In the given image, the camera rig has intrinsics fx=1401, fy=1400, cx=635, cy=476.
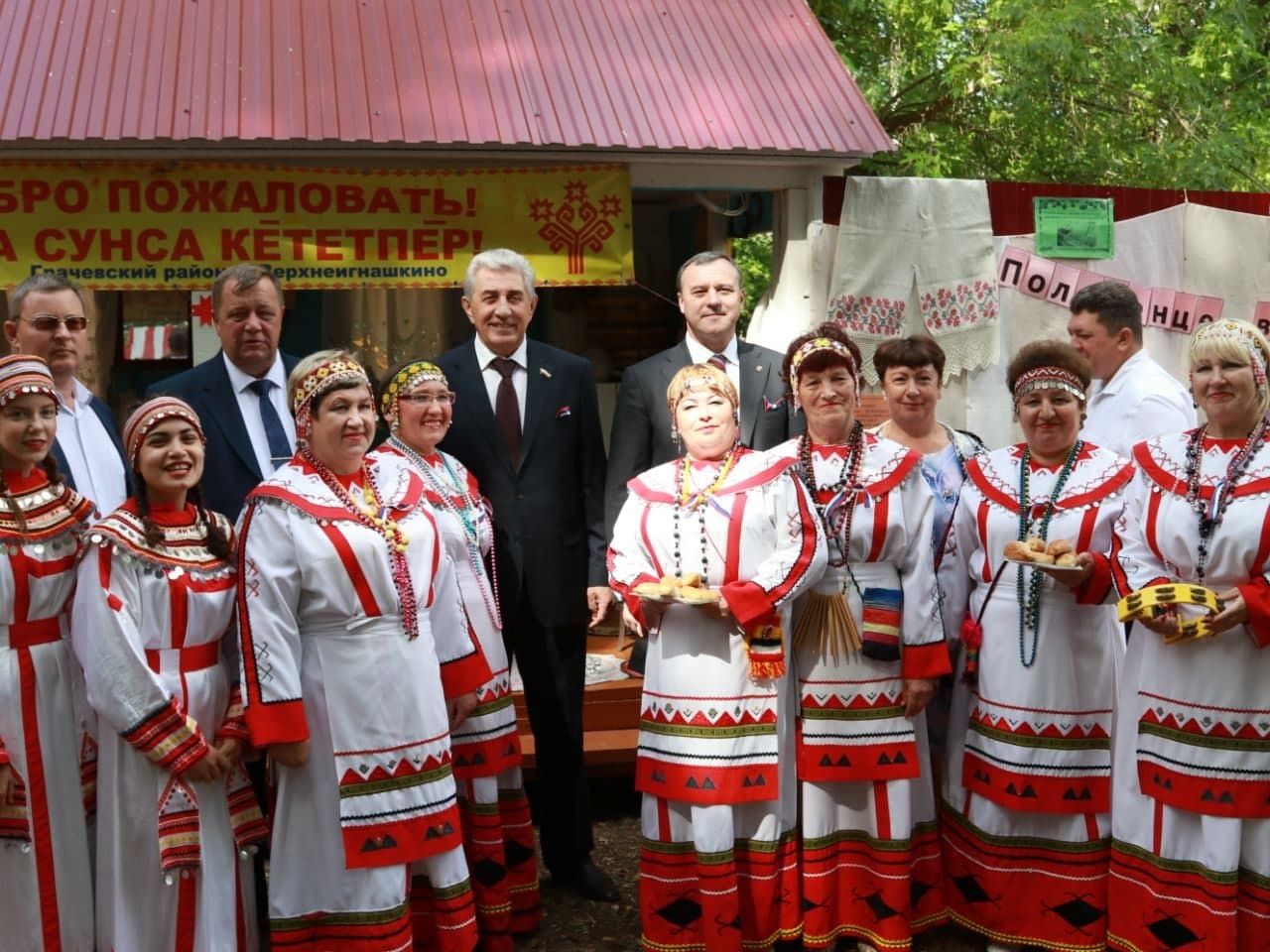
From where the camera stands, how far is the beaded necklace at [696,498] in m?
4.00

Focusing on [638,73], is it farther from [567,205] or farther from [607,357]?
[607,357]

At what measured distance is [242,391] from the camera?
171 inches

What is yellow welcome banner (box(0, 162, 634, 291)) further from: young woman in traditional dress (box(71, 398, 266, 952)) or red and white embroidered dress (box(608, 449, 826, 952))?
young woman in traditional dress (box(71, 398, 266, 952))

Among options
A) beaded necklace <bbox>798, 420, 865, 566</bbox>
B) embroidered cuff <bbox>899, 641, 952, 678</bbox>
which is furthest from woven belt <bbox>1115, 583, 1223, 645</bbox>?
beaded necklace <bbox>798, 420, 865, 566</bbox>

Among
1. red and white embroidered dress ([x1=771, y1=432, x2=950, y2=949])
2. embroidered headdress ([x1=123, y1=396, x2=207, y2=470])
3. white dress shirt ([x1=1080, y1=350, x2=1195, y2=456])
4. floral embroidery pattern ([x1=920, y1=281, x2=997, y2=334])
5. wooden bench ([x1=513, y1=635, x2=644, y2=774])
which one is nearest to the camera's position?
embroidered headdress ([x1=123, y1=396, x2=207, y2=470])

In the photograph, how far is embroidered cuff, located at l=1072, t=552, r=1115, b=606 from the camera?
13.2 ft

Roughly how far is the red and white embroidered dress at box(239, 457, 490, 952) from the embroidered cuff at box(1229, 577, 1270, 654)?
7.21ft

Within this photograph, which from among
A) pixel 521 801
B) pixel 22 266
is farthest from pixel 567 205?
pixel 521 801

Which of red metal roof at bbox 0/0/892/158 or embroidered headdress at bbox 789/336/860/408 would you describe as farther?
red metal roof at bbox 0/0/892/158

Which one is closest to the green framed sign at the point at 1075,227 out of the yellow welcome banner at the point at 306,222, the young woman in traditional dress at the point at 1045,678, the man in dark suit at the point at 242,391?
the yellow welcome banner at the point at 306,222

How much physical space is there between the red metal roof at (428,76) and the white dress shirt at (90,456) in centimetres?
190

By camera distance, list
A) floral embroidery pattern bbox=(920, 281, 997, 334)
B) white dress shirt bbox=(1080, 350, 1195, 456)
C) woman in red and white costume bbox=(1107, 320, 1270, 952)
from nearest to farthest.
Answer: woman in red and white costume bbox=(1107, 320, 1270, 952) < white dress shirt bbox=(1080, 350, 1195, 456) < floral embroidery pattern bbox=(920, 281, 997, 334)

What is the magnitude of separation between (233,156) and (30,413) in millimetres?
2629

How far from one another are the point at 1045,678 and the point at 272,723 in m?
2.19
